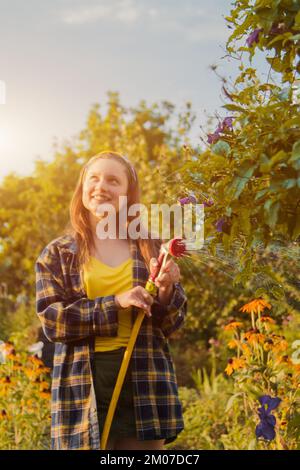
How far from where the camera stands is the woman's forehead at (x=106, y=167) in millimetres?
2332

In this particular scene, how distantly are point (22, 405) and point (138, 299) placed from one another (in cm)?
212

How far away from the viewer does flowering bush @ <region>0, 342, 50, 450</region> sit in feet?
12.3

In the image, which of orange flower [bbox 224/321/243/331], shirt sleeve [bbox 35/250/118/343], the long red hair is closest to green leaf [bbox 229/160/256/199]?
shirt sleeve [bbox 35/250/118/343]

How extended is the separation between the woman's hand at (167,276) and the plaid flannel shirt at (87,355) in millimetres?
49

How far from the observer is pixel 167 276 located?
2.13 m

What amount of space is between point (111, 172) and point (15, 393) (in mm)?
2094

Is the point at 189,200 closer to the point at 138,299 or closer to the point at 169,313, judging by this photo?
the point at 138,299

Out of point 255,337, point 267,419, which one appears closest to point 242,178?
point 267,419

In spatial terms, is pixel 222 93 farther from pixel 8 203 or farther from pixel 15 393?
pixel 8 203

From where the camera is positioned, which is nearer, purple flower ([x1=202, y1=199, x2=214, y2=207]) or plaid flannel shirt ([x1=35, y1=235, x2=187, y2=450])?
purple flower ([x1=202, y1=199, x2=214, y2=207])

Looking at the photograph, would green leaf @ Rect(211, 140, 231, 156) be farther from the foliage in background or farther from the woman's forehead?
the woman's forehead

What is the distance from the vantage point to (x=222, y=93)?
1883 millimetres

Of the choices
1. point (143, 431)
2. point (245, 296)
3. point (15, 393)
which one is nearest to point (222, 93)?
point (143, 431)
